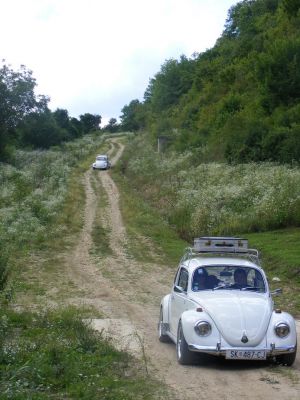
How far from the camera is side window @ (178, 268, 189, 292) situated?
1125 centimetres

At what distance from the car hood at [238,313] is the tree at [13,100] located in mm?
55016

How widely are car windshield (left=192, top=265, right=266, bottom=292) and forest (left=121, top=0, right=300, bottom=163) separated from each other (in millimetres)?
20968

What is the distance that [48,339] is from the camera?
10.0 m

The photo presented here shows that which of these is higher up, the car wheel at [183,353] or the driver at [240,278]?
the driver at [240,278]

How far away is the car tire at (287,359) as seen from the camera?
955 centimetres

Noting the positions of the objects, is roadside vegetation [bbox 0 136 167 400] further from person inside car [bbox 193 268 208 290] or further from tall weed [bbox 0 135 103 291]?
person inside car [bbox 193 268 208 290]

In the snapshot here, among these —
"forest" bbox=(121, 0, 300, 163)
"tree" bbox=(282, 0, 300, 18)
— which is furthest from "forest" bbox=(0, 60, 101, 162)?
"tree" bbox=(282, 0, 300, 18)

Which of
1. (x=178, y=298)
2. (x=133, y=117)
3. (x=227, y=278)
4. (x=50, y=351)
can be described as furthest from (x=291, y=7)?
(x=133, y=117)

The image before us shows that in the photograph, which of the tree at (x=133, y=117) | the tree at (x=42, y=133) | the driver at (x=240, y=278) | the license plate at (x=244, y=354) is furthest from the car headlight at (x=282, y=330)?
the tree at (x=133, y=117)

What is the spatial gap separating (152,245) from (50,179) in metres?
21.2

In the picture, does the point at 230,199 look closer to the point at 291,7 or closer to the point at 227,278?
the point at 227,278

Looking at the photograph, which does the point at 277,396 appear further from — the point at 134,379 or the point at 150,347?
the point at 150,347

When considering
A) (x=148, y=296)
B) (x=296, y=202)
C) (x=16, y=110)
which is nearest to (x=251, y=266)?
(x=148, y=296)

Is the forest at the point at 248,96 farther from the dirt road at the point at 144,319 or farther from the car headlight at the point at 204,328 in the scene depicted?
the car headlight at the point at 204,328
